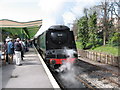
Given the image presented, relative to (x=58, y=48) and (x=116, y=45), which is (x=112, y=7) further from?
(x=58, y=48)

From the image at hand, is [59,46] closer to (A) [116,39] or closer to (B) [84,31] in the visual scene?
(A) [116,39]

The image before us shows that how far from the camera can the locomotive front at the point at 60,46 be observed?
37.3ft

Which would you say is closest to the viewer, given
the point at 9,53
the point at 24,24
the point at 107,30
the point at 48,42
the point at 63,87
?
the point at 63,87

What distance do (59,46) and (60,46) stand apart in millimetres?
69

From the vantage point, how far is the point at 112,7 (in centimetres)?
2598

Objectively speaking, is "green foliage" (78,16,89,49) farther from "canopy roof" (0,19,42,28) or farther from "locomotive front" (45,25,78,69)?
"locomotive front" (45,25,78,69)

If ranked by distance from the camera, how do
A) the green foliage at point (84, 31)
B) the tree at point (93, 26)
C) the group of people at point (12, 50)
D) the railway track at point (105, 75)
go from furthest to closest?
1. the green foliage at point (84, 31)
2. the tree at point (93, 26)
3. the group of people at point (12, 50)
4. the railway track at point (105, 75)

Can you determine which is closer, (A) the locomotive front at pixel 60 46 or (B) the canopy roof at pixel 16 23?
(A) the locomotive front at pixel 60 46

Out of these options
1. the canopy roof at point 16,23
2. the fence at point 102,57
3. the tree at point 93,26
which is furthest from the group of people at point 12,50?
the tree at point 93,26

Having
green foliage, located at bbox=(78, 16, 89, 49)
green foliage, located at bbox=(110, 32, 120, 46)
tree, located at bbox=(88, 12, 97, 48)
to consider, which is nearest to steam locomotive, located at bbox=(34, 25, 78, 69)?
green foliage, located at bbox=(110, 32, 120, 46)

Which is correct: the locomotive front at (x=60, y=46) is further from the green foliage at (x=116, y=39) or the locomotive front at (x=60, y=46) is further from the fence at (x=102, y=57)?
the green foliage at (x=116, y=39)

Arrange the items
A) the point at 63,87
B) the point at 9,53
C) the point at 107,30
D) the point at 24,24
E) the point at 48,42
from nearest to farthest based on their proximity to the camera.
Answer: the point at 63,87 → the point at 9,53 → the point at 48,42 → the point at 24,24 → the point at 107,30

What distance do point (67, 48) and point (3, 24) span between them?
8.27 meters

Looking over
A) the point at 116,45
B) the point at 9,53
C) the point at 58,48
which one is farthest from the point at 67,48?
the point at 116,45
